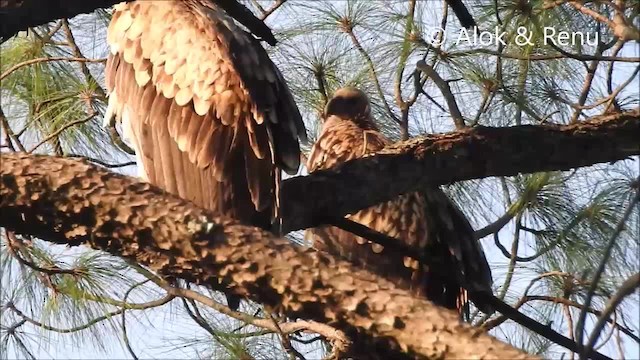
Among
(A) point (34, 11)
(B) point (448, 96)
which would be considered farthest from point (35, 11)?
(B) point (448, 96)

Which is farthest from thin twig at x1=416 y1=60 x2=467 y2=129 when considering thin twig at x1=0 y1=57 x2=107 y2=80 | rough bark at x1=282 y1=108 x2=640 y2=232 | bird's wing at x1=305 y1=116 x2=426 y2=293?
thin twig at x1=0 y1=57 x2=107 y2=80

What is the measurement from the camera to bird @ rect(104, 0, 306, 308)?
11.5 ft

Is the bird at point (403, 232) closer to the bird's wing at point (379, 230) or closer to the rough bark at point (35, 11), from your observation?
the bird's wing at point (379, 230)

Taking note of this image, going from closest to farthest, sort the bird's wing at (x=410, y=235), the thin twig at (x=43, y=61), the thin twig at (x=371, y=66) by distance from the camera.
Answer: the thin twig at (x=43, y=61), the bird's wing at (x=410, y=235), the thin twig at (x=371, y=66)

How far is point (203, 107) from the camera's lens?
369cm

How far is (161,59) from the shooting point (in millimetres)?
3877

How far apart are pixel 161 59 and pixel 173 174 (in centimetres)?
43

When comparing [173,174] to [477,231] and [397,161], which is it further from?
[477,231]

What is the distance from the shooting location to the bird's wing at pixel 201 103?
3533 mm

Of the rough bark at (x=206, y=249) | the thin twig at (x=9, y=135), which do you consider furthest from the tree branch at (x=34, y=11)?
the thin twig at (x=9, y=135)

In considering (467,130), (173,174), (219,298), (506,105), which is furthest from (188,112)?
(506,105)

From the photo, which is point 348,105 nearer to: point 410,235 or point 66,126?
point 410,235

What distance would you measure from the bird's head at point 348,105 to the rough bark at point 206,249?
7.06 feet

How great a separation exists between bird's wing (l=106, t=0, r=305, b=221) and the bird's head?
0.93 m
